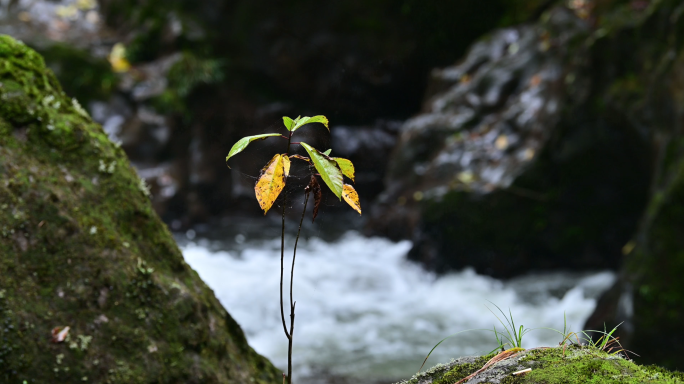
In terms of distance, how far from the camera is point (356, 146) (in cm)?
1133

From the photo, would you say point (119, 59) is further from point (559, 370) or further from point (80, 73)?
point (559, 370)

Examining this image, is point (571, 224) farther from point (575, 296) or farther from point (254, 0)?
point (254, 0)

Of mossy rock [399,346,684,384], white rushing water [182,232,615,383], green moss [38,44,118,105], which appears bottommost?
mossy rock [399,346,684,384]

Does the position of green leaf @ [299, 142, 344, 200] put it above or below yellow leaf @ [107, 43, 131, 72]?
below

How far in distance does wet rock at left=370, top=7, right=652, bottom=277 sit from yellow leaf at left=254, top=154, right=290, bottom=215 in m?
5.47

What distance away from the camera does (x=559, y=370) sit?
1.14m

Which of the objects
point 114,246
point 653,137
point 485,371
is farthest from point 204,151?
point 485,371

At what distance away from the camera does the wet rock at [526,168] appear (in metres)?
6.25

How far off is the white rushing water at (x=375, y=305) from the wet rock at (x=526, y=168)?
1.20 feet

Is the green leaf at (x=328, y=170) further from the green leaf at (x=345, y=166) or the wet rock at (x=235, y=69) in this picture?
the wet rock at (x=235, y=69)

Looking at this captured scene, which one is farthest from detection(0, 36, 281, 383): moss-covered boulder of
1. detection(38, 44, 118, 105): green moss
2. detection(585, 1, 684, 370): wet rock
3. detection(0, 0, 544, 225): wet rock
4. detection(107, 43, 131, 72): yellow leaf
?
detection(107, 43, 131, 72): yellow leaf

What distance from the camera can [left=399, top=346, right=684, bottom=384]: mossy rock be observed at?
108 cm

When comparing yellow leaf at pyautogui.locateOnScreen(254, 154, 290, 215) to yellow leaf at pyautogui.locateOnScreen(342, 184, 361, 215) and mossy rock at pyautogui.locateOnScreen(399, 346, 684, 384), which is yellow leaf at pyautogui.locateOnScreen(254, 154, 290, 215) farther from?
mossy rock at pyautogui.locateOnScreen(399, 346, 684, 384)

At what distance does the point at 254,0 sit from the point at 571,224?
819 cm
